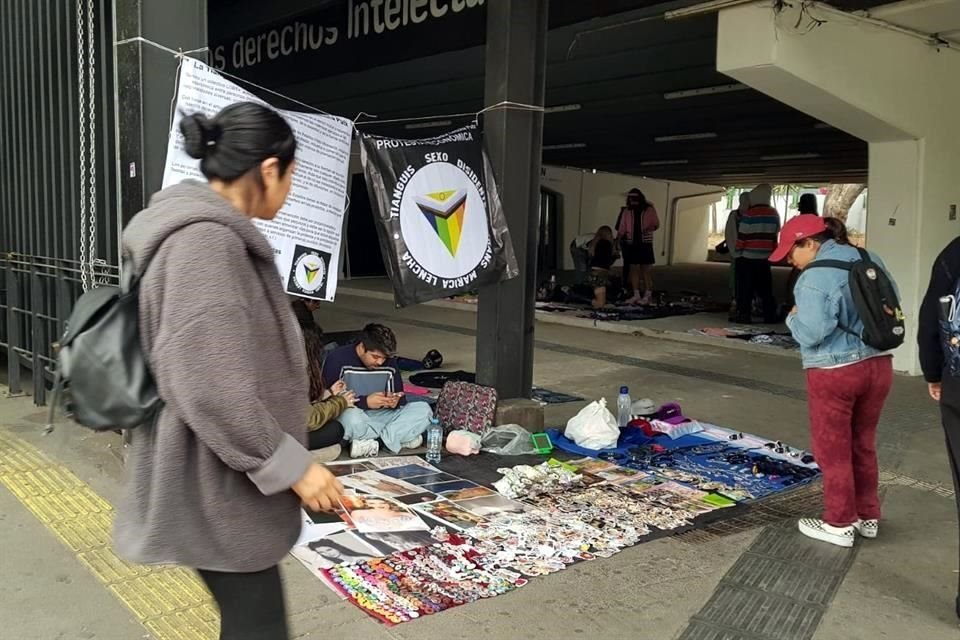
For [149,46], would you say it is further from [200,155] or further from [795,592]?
[795,592]

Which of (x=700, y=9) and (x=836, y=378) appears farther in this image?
(x=700, y=9)

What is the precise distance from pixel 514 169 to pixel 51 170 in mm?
3198

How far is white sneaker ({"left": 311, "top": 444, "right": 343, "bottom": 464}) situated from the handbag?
0.79 m

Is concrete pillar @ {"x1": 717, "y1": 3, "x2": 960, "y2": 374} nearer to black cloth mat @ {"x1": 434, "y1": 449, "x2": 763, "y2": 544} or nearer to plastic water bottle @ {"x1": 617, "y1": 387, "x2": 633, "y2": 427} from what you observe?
plastic water bottle @ {"x1": 617, "y1": 387, "x2": 633, "y2": 427}

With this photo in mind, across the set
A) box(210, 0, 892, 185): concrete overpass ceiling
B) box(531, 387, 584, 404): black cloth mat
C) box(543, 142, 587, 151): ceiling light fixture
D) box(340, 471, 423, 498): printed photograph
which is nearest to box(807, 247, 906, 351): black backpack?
box(340, 471, 423, 498): printed photograph

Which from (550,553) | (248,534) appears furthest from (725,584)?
(248,534)

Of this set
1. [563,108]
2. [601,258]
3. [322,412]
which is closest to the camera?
[322,412]

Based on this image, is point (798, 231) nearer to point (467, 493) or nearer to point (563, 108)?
point (467, 493)

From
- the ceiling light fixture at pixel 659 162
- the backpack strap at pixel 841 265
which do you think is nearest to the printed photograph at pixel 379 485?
the backpack strap at pixel 841 265

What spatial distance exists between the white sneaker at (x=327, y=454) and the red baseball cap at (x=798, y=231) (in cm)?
264

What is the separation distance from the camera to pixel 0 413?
596 cm

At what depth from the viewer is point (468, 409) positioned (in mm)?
5410

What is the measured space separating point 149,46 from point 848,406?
3.82m

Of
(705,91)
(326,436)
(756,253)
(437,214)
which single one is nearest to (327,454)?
(326,436)
